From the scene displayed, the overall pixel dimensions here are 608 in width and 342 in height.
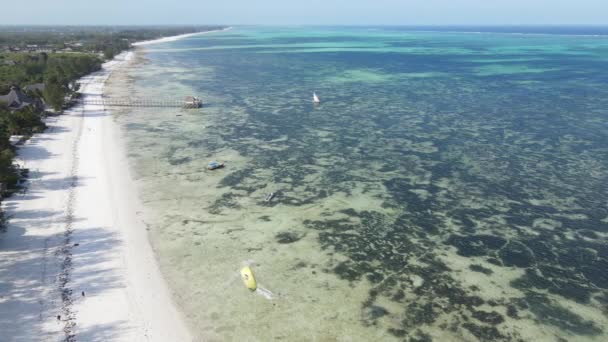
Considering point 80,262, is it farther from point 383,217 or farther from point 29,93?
point 29,93

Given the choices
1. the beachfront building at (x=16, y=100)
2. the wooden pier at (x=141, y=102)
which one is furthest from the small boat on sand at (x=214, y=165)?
the beachfront building at (x=16, y=100)

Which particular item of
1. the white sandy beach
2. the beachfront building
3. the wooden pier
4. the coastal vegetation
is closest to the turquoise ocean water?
the white sandy beach

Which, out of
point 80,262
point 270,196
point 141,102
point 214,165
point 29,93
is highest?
point 29,93

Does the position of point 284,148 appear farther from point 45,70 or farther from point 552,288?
point 45,70

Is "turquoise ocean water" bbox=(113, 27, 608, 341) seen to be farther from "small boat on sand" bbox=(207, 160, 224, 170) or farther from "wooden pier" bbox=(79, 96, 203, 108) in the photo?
"wooden pier" bbox=(79, 96, 203, 108)

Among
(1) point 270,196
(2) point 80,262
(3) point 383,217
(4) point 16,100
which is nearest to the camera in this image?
(2) point 80,262

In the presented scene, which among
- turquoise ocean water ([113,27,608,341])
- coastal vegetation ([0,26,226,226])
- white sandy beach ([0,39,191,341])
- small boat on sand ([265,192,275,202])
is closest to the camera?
white sandy beach ([0,39,191,341])

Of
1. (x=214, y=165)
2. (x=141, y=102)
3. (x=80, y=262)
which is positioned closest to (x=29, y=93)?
(x=141, y=102)
